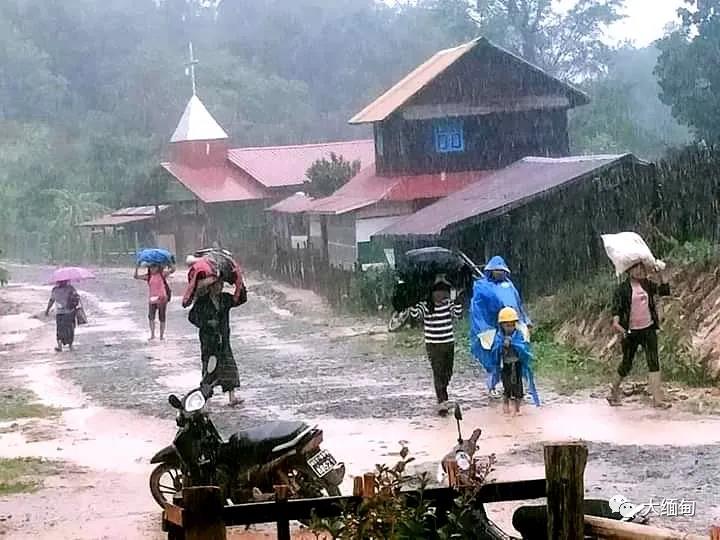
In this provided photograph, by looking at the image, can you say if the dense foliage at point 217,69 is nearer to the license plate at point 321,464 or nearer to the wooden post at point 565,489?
the license plate at point 321,464

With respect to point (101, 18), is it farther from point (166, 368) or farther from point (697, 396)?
point (697, 396)

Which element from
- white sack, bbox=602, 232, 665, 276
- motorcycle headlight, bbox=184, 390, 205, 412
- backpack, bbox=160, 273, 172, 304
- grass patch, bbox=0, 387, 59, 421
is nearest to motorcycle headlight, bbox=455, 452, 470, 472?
motorcycle headlight, bbox=184, 390, 205, 412

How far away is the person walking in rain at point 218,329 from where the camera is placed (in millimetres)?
4391

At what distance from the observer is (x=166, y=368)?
5191mm

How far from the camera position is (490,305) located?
414 centimetres

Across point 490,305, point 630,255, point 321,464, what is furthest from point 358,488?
point 630,255

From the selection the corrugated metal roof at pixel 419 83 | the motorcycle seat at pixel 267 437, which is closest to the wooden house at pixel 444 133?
the corrugated metal roof at pixel 419 83

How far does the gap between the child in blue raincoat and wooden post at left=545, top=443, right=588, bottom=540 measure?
2290mm

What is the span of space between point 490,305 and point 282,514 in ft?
7.48

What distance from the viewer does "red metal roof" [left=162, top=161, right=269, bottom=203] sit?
239 inches

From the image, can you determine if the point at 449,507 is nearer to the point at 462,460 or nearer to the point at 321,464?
the point at 462,460

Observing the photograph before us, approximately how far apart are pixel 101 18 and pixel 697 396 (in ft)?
12.9

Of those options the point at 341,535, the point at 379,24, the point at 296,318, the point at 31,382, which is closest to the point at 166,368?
the point at 31,382

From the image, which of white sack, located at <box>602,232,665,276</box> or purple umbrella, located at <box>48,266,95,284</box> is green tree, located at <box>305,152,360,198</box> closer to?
purple umbrella, located at <box>48,266,95,284</box>
